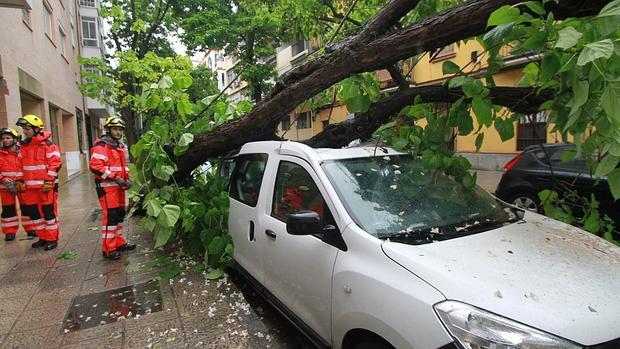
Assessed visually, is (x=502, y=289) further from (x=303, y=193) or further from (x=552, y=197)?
(x=552, y=197)

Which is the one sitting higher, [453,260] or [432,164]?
[432,164]

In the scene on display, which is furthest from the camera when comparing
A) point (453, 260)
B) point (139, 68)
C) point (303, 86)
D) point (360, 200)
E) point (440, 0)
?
point (139, 68)

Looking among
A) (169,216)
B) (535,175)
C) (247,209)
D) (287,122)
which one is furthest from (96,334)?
(535,175)

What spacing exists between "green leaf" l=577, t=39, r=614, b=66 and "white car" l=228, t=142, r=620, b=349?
103cm

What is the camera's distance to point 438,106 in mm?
3514

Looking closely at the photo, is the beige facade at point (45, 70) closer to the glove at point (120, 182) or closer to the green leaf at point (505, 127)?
the glove at point (120, 182)

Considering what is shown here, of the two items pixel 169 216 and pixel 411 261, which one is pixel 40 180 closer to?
pixel 169 216

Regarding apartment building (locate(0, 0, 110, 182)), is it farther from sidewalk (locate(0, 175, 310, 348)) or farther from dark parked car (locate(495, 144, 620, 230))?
dark parked car (locate(495, 144, 620, 230))

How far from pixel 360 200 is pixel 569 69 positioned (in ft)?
4.48

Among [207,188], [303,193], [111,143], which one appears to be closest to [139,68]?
[111,143]

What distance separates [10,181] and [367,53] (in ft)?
17.8

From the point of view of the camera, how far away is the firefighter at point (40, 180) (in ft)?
17.9

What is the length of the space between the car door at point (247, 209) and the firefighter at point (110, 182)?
1.75 meters

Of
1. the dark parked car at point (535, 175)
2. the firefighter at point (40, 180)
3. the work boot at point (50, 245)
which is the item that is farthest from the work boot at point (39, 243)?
the dark parked car at point (535, 175)
